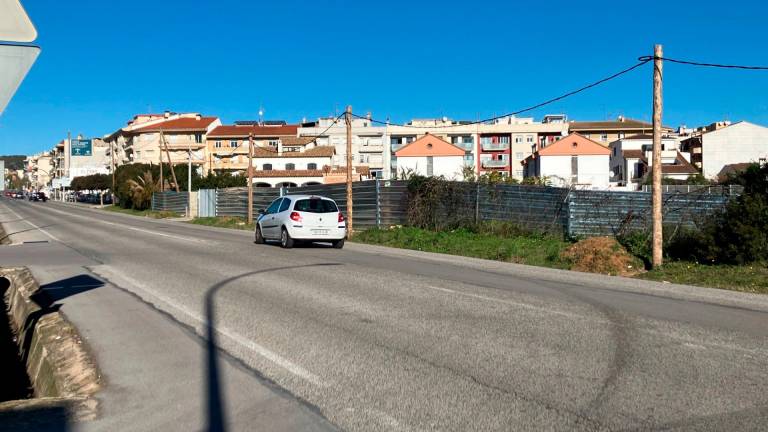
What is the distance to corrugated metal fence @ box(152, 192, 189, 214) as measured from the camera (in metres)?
59.3

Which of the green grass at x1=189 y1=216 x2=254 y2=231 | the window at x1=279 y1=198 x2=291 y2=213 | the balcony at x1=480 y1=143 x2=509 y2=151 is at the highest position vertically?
the balcony at x1=480 y1=143 x2=509 y2=151

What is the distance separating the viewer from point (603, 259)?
54.9 ft

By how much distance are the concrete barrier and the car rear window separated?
34.8 ft

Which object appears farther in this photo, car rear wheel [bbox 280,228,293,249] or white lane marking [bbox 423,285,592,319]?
car rear wheel [bbox 280,228,293,249]

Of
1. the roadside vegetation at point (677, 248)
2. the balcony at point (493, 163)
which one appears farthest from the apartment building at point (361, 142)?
the roadside vegetation at point (677, 248)

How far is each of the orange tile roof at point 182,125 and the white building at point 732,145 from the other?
218 ft

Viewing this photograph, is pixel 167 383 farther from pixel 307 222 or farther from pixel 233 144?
pixel 233 144

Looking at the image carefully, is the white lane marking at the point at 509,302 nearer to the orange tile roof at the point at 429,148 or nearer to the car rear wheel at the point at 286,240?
the car rear wheel at the point at 286,240

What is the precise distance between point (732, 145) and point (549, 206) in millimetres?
68812

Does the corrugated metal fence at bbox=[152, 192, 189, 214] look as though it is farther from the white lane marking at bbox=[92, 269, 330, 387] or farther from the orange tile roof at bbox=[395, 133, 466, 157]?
the white lane marking at bbox=[92, 269, 330, 387]

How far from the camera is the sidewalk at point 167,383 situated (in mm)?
5133

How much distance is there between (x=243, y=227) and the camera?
123 ft

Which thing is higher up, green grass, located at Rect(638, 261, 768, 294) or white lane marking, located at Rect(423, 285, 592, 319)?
white lane marking, located at Rect(423, 285, 592, 319)

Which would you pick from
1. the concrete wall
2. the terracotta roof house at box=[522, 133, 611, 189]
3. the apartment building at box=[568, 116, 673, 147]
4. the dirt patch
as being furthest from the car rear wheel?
the apartment building at box=[568, 116, 673, 147]
